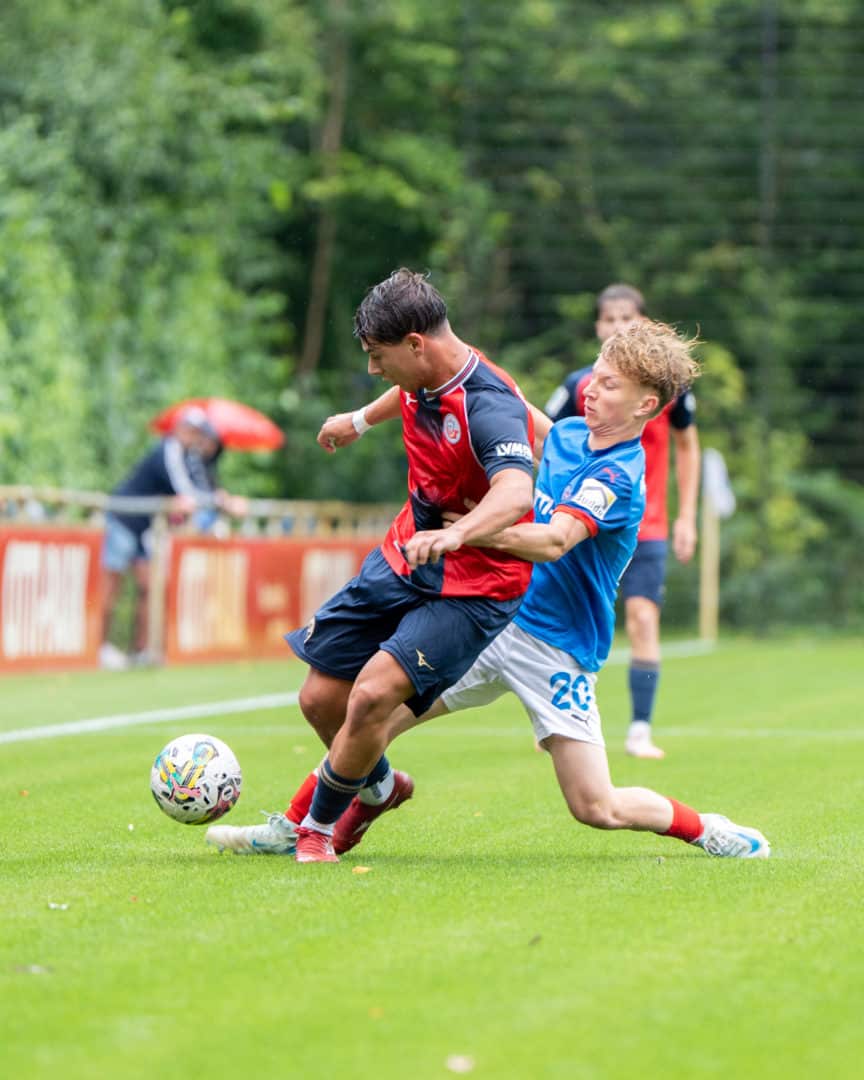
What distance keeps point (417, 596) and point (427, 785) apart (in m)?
2.35

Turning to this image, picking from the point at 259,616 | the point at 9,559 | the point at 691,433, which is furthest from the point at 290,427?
the point at 691,433

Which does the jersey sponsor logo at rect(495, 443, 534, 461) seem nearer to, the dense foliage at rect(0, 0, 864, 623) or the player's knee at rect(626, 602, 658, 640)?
the player's knee at rect(626, 602, 658, 640)

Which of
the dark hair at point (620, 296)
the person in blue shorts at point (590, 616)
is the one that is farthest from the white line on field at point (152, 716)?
the person in blue shorts at point (590, 616)

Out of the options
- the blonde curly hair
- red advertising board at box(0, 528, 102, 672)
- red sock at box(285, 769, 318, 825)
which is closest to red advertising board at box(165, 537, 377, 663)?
red advertising board at box(0, 528, 102, 672)

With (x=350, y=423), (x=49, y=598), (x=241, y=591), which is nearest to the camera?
(x=350, y=423)

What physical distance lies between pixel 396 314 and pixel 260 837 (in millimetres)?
1583

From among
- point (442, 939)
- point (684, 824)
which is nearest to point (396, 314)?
point (684, 824)

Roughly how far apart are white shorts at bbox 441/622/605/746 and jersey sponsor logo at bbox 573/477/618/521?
48cm

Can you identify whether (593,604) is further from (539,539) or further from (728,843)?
(728,843)

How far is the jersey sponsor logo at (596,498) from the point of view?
5.49m

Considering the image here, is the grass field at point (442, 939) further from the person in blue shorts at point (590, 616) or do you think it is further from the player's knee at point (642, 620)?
the player's knee at point (642, 620)

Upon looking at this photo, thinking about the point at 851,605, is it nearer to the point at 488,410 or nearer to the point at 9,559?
the point at 9,559

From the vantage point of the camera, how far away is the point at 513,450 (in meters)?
5.37

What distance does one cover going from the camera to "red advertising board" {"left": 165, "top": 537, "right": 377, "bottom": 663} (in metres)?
16.9
